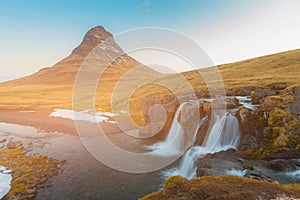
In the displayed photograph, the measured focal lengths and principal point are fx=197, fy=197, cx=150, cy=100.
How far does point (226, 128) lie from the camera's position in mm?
23656

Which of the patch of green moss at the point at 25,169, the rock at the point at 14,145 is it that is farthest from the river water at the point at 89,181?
the rock at the point at 14,145

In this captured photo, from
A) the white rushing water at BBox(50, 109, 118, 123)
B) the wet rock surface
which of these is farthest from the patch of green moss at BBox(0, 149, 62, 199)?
the white rushing water at BBox(50, 109, 118, 123)

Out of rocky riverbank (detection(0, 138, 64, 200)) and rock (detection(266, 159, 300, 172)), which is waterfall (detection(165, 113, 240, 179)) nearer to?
rock (detection(266, 159, 300, 172))

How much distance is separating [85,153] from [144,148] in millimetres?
8863

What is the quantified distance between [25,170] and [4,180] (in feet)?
8.19

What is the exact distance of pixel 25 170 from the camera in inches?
893

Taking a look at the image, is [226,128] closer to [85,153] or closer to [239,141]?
[239,141]

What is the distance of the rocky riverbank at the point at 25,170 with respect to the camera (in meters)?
18.4

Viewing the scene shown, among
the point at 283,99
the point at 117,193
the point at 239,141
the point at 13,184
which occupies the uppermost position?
the point at 283,99

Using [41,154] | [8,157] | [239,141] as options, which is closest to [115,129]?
[41,154]

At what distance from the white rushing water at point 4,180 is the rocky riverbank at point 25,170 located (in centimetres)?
35

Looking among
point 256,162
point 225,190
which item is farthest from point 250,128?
point 225,190

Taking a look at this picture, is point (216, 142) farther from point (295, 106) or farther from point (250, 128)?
point (295, 106)

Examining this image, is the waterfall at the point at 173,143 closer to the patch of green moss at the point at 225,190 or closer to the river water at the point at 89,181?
the river water at the point at 89,181
